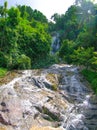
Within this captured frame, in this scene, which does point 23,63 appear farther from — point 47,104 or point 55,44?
point 55,44

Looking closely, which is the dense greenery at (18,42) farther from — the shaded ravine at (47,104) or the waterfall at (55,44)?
the waterfall at (55,44)

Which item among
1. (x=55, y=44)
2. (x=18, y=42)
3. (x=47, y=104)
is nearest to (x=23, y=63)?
(x=18, y=42)

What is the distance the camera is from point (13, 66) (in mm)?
36125

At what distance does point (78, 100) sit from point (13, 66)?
13820 millimetres

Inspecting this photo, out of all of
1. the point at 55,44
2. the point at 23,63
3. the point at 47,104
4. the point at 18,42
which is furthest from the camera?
the point at 55,44

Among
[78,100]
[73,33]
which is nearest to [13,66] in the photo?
[78,100]

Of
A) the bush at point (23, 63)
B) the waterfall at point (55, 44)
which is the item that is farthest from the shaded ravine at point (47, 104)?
the waterfall at point (55, 44)

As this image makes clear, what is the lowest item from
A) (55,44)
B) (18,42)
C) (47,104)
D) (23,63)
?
(47,104)

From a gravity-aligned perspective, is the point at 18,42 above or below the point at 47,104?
above

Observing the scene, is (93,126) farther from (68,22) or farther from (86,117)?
(68,22)

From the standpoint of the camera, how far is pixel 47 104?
2195 centimetres

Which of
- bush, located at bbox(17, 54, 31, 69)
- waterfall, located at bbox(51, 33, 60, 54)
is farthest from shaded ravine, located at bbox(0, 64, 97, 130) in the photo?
waterfall, located at bbox(51, 33, 60, 54)

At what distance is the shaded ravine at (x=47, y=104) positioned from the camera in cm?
1933

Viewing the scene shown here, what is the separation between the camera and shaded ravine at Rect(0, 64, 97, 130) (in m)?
19.3
